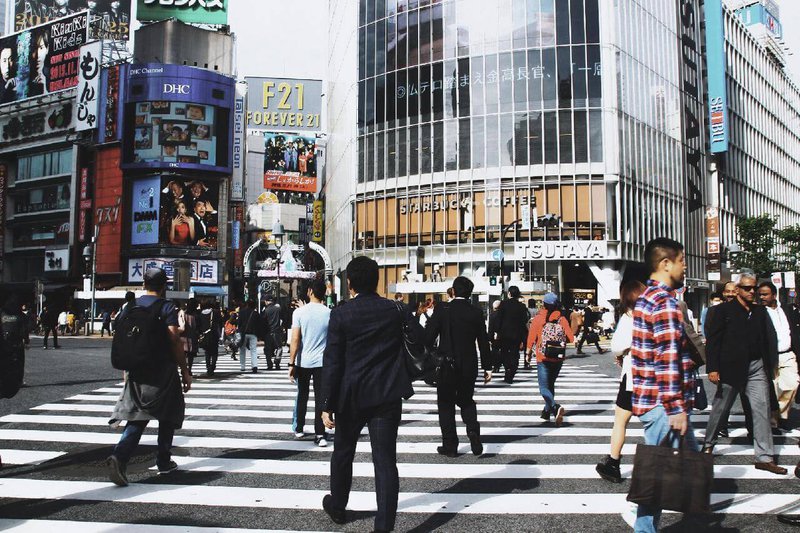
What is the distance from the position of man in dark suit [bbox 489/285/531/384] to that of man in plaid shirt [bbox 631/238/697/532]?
33.4ft

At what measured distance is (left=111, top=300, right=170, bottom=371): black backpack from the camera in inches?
226

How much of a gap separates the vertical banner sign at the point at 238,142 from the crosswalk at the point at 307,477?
5724 cm

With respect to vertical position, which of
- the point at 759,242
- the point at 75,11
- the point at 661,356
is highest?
the point at 75,11

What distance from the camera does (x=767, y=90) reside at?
2963 inches

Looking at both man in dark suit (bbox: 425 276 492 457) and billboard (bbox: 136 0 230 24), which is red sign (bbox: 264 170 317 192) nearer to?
billboard (bbox: 136 0 230 24)

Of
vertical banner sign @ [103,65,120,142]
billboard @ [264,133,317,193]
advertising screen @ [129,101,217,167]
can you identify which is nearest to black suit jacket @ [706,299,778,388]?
advertising screen @ [129,101,217,167]

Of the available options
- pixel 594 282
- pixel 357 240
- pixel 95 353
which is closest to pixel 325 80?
pixel 357 240

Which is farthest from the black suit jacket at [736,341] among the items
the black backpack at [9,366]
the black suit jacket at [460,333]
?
the black backpack at [9,366]

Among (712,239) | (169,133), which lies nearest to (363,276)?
(712,239)

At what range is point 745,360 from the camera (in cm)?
645

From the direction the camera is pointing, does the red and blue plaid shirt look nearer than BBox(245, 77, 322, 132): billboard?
Yes

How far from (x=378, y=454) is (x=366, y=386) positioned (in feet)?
1.43

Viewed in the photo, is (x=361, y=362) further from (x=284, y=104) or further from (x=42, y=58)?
(x=42, y=58)

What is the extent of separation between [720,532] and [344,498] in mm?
2557
